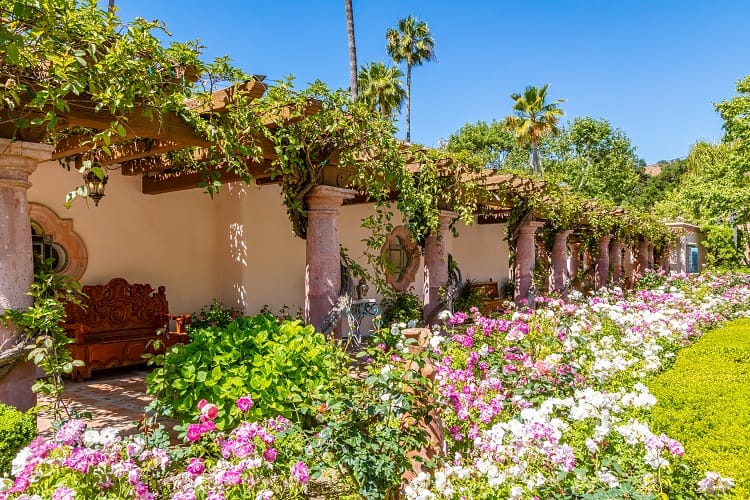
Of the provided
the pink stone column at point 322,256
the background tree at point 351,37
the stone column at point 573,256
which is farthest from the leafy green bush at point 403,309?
the stone column at point 573,256

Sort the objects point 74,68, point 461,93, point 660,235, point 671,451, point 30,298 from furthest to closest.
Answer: point 461,93
point 660,235
point 30,298
point 74,68
point 671,451

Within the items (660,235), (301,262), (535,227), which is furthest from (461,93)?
(301,262)

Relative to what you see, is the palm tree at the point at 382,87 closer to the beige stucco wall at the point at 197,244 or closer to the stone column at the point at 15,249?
the beige stucco wall at the point at 197,244

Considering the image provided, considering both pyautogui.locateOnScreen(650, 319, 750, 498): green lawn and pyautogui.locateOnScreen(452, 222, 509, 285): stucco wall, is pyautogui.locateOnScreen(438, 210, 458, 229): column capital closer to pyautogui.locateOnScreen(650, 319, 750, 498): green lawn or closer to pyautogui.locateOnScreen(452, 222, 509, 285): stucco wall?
pyautogui.locateOnScreen(650, 319, 750, 498): green lawn

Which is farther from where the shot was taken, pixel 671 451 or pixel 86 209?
pixel 86 209

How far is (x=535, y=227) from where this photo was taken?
9461 mm

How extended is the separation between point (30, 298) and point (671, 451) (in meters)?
3.62

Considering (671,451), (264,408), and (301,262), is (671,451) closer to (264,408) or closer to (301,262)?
(264,408)

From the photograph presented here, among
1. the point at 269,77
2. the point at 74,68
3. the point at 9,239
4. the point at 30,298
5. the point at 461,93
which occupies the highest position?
the point at 461,93

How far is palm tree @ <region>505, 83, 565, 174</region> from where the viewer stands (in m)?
24.4

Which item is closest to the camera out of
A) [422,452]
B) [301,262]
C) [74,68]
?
[422,452]

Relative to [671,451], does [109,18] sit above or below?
above

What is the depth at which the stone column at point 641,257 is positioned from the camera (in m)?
16.9

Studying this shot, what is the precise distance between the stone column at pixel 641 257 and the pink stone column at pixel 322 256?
554 inches
